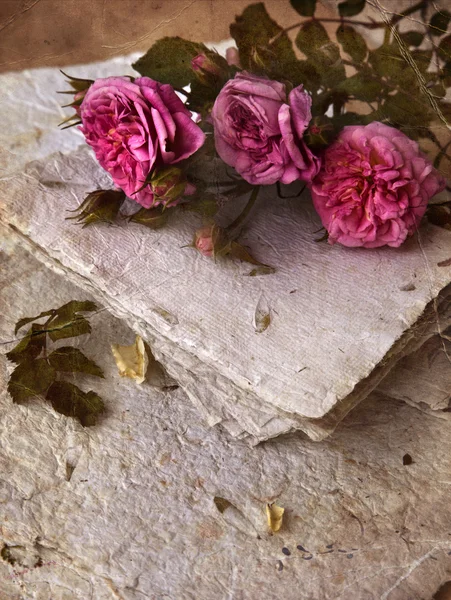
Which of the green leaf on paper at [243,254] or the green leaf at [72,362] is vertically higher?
the green leaf on paper at [243,254]

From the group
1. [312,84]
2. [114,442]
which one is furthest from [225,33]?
[114,442]

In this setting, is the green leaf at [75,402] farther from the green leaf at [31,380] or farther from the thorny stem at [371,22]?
the thorny stem at [371,22]

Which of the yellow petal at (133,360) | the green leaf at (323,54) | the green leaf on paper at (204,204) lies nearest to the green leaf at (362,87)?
the green leaf at (323,54)

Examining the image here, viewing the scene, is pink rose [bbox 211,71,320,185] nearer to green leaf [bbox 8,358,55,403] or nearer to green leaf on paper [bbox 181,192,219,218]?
green leaf on paper [bbox 181,192,219,218]

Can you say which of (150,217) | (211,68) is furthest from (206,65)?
(150,217)

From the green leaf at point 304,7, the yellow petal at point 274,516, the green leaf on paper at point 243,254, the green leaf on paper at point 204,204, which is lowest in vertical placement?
the yellow petal at point 274,516

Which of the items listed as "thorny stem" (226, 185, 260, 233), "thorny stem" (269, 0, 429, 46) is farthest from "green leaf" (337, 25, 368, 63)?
"thorny stem" (226, 185, 260, 233)

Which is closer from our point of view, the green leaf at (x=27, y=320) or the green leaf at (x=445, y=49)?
the green leaf at (x=445, y=49)
